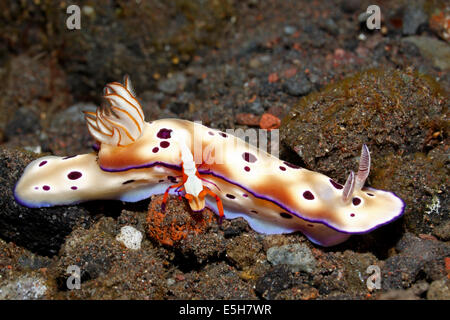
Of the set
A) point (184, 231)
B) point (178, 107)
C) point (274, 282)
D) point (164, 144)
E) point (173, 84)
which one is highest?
point (164, 144)

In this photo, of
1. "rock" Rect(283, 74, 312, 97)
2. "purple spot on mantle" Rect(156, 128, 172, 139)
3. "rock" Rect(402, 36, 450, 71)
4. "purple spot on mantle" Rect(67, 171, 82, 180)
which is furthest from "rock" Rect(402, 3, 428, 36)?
"purple spot on mantle" Rect(67, 171, 82, 180)

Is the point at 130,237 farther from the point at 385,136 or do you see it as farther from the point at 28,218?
the point at 385,136

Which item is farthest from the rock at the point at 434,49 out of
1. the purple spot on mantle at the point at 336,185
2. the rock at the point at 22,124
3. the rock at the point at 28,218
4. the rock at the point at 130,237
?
the rock at the point at 22,124

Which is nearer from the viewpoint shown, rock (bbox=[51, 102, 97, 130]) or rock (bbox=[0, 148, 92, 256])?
rock (bbox=[0, 148, 92, 256])

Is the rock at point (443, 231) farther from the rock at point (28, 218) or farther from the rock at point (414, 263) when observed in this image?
the rock at point (28, 218)

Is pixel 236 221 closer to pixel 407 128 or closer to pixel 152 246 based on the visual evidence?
pixel 152 246

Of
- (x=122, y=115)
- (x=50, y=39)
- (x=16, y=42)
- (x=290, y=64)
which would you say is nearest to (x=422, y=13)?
(x=290, y=64)

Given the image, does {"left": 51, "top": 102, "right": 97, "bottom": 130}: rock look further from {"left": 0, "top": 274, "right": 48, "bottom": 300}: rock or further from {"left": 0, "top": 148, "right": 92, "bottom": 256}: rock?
{"left": 0, "top": 274, "right": 48, "bottom": 300}: rock

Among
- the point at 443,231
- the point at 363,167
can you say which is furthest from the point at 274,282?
the point at 443,231
